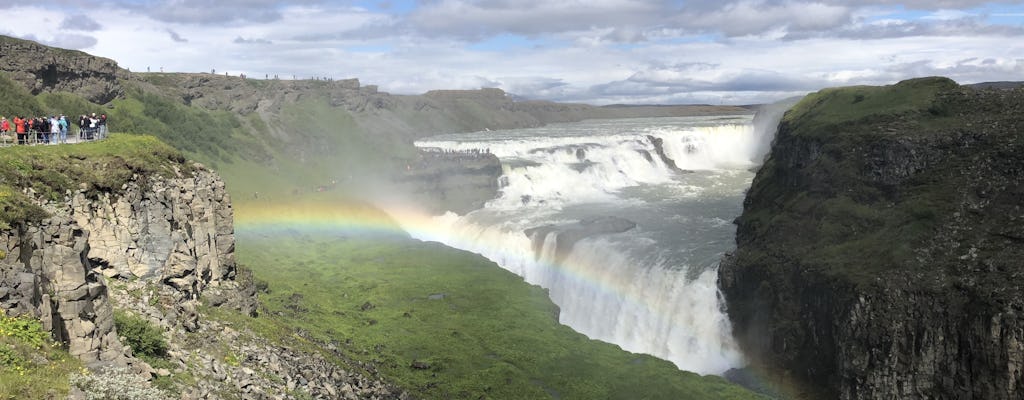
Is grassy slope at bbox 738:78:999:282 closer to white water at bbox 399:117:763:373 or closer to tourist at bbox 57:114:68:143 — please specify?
white water at bbox 399:117:763:373

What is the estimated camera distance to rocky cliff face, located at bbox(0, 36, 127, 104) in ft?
222

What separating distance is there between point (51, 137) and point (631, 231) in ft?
153

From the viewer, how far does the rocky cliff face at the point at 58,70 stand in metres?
67.6

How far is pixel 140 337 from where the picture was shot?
23.7m

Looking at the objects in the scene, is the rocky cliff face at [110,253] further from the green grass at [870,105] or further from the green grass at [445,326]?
the green grass at [870,105]

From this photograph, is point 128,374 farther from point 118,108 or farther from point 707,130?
point 707,130

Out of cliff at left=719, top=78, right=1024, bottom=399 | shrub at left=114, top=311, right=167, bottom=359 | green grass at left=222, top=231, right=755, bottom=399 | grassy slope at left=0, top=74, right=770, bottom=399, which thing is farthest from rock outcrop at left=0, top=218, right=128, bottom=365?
cliff at left=719, top=78, right=1024, bottom=399

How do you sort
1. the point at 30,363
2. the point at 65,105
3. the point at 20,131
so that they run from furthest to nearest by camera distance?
1. the point at 65,105
2. the point at 20,131
3. the point at 30,363

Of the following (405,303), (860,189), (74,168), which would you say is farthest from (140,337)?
(860,189)

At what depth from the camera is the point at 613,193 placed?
94812mm

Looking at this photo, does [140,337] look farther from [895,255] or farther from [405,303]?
[895,255]

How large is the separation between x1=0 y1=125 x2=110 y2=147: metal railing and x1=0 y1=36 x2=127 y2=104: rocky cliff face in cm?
3828

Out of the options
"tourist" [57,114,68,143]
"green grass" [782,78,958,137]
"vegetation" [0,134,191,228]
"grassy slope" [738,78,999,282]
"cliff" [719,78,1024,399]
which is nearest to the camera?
"vegetation" [0,134,191,228]

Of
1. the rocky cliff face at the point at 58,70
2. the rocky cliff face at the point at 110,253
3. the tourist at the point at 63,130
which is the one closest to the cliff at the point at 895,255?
the rocky cliff face at the point at 110,253
